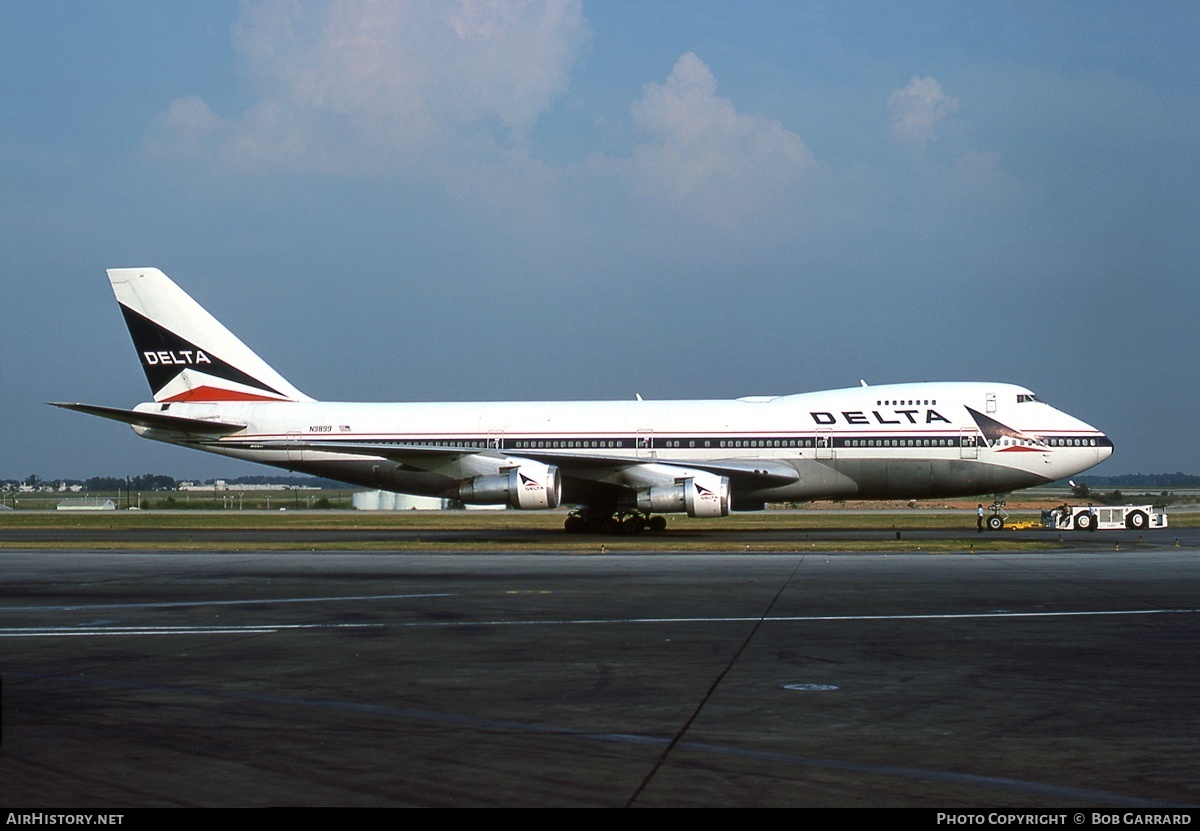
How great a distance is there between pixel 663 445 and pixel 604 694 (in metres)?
26.7

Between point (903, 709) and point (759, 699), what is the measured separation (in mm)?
1123

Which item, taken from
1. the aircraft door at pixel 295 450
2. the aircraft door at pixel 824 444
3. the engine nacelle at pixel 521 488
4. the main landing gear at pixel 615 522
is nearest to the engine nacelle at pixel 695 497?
the engine nacelle at pixel 521 488

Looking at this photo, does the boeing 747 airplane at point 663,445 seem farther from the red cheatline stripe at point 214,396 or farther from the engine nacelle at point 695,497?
the red cheatline stripe at point 214,396

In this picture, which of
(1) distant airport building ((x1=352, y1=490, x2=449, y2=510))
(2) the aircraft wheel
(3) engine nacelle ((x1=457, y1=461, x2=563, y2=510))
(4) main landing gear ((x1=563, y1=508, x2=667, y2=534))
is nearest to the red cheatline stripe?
(3) engine nacelle ((x1=457, y1=461, x2=563, y2=510))

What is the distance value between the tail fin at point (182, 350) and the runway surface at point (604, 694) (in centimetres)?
2091

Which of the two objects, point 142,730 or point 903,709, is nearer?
point 142,730

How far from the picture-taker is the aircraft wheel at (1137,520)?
40106 mm

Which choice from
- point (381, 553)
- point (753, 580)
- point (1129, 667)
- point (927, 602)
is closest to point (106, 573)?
point (381, 553)

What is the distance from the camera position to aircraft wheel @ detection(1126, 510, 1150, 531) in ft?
132

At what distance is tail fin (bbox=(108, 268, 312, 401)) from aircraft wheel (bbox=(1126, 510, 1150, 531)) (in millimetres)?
28805

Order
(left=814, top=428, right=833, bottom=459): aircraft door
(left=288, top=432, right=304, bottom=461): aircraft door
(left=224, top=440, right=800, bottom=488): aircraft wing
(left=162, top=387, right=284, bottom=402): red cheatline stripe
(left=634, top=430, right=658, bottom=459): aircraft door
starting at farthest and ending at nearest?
(left=162, top=387, right=284, bottom=402): red cheatline stripe → (left=288, top=432, right=304, bottom=461): aircraft door → (left=634, top=430, right=658, bottom=459): aircraft door → (left=814, top=428, right=833, bottom=459): aircraft door → (left=224, top=440, right=800, bottom=488): aircraft wing

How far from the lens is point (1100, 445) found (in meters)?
35.6

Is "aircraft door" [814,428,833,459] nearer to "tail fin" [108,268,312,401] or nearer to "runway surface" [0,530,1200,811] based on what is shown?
"runway surface" [0,530,1200,811]
